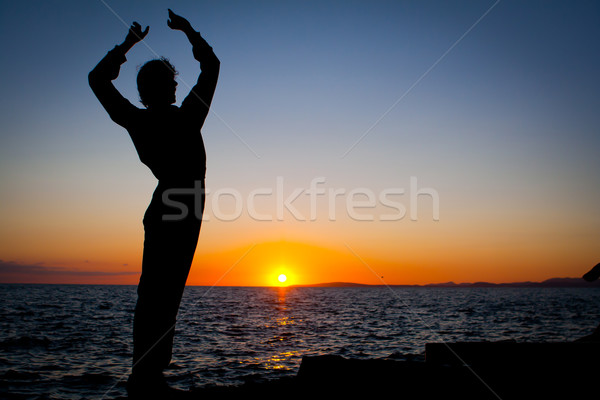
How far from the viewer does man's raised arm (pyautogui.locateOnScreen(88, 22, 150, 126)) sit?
276cm

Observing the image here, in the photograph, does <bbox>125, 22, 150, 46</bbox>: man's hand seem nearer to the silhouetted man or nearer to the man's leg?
the silhouetted man

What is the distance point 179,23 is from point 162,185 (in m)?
1.10

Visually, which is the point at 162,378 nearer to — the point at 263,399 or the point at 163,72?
the point at 263,399

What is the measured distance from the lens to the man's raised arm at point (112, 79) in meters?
2.76

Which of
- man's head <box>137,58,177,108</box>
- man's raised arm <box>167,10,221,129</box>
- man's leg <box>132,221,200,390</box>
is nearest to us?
man's leg <box>132,221,200,390</box>

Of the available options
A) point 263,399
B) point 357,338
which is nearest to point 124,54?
point 263,399

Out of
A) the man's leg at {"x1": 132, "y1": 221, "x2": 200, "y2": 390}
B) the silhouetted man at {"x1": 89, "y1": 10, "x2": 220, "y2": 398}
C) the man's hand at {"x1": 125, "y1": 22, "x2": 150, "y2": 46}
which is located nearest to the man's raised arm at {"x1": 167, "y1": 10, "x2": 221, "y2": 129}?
the silhouetted man at {"x1": 89, "y1": 10, "x2": 220, "y2": 398}

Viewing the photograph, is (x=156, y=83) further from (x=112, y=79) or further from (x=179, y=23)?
(x=179, y=23)

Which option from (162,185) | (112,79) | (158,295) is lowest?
(158,295)

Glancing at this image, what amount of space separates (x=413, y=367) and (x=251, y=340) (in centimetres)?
1691

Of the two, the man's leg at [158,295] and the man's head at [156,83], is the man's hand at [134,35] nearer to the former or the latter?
the man's head at [156,83]

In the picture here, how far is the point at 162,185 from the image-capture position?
9.05 feet

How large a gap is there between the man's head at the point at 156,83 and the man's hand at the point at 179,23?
10.3 inches

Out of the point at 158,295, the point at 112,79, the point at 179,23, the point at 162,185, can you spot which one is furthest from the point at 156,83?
the point at 158,295
